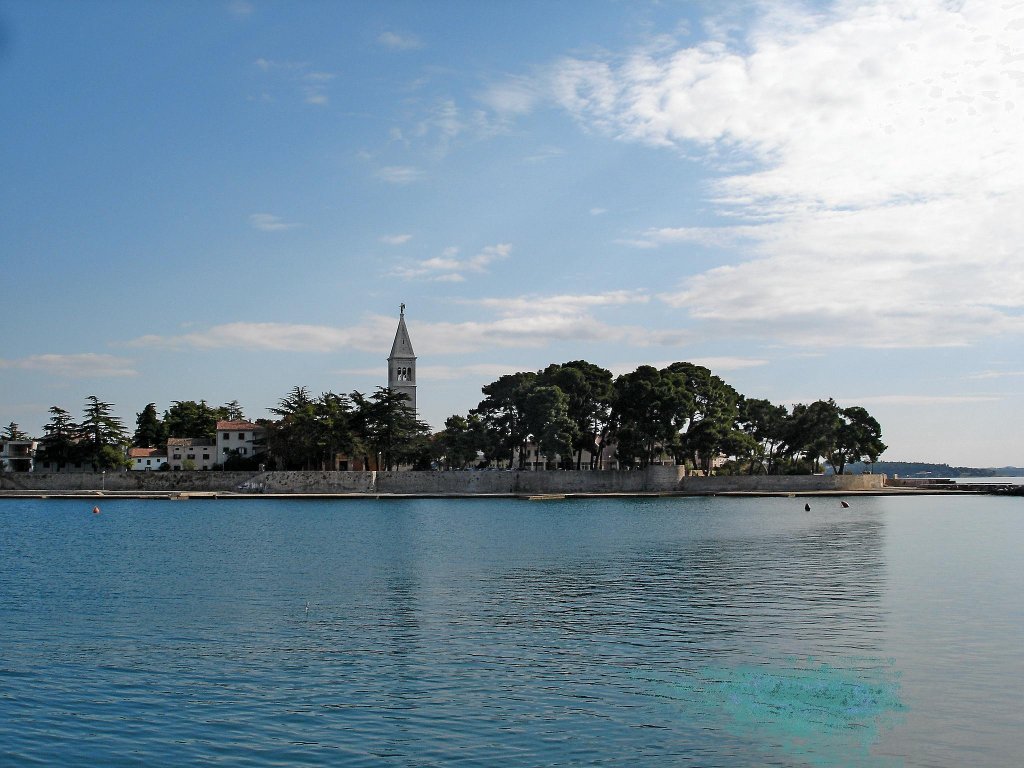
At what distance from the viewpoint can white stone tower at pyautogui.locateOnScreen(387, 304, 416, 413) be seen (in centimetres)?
12519

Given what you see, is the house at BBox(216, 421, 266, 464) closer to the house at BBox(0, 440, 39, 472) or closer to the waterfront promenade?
the waterfront promenade

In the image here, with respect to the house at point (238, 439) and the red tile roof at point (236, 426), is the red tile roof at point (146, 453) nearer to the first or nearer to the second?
the house at point (238, 439)

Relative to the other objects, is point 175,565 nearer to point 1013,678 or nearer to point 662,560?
point 662,560

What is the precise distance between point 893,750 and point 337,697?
9135mm

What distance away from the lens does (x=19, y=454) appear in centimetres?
12938

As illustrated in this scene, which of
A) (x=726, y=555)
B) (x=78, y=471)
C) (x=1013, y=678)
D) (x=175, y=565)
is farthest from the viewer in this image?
(x=78, y=471)

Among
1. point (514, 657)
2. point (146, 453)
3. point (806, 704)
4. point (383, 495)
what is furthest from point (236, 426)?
point (806, 704)

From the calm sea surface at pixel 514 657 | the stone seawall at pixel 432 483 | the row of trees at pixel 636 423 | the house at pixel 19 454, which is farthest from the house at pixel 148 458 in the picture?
the calm sea surface at pixel 514 657

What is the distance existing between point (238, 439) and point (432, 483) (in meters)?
30.6

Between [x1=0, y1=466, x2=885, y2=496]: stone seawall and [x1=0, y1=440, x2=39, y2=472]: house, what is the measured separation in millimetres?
19262

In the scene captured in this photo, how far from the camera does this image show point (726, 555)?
137ft

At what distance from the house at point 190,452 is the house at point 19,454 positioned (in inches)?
736

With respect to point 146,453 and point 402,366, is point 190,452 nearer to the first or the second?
point 146,453

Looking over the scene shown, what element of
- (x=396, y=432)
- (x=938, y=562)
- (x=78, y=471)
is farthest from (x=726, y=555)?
(x=78, y=471)
